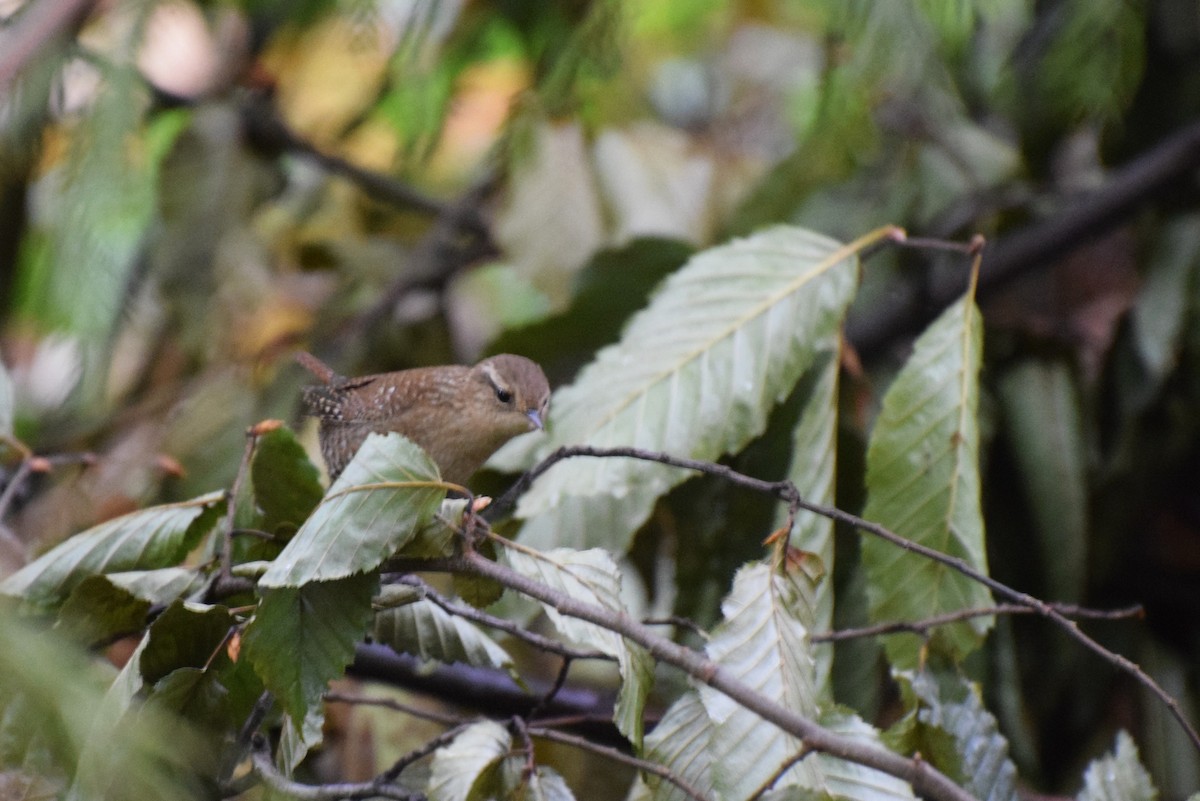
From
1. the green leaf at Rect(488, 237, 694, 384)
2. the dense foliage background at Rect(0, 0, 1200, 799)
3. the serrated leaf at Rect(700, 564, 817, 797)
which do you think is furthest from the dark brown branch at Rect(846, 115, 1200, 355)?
the serrated leaf at Rect(700, 564, 817, 797)

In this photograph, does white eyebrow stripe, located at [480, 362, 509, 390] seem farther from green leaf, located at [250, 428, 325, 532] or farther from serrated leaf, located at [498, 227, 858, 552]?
green leaf, located at [250, 428, 325, 532]

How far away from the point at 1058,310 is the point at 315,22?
7.91 ft

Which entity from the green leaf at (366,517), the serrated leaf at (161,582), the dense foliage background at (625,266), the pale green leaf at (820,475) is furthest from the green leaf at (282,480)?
the pale green leaf at (820,475)

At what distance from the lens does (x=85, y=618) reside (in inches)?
66.1

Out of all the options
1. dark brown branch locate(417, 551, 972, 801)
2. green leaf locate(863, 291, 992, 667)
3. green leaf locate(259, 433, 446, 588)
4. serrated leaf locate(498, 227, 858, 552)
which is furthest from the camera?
serrated leaf locate(498, 227, 858, 552)

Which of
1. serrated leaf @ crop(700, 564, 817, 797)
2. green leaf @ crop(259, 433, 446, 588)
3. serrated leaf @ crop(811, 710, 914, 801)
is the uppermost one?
green leaf @ crop(259, 433, 446, 588)

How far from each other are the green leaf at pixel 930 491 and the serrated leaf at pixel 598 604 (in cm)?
57

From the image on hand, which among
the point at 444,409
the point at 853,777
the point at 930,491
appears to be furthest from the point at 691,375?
the point at 853,777

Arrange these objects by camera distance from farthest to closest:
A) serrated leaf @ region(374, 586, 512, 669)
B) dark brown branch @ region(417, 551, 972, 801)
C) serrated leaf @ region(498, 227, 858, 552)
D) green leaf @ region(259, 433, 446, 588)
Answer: serrated leaf @ region(498, 227, 858, 552) < serrated leaf @ region(374, 586, 512, 669) < green leaf @ region(259, 433, 446, 588) < dark brown branch @ region(417, 551, 972, 801)

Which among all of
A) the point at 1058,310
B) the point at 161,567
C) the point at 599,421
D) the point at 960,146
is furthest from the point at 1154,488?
the point at 161,567

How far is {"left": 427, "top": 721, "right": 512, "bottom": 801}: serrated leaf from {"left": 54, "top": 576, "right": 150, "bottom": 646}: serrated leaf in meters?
0.49

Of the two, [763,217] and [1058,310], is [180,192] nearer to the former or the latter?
[763,217]

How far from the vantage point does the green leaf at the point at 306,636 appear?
148cm

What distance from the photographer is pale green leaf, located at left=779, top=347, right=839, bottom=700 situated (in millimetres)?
2029
